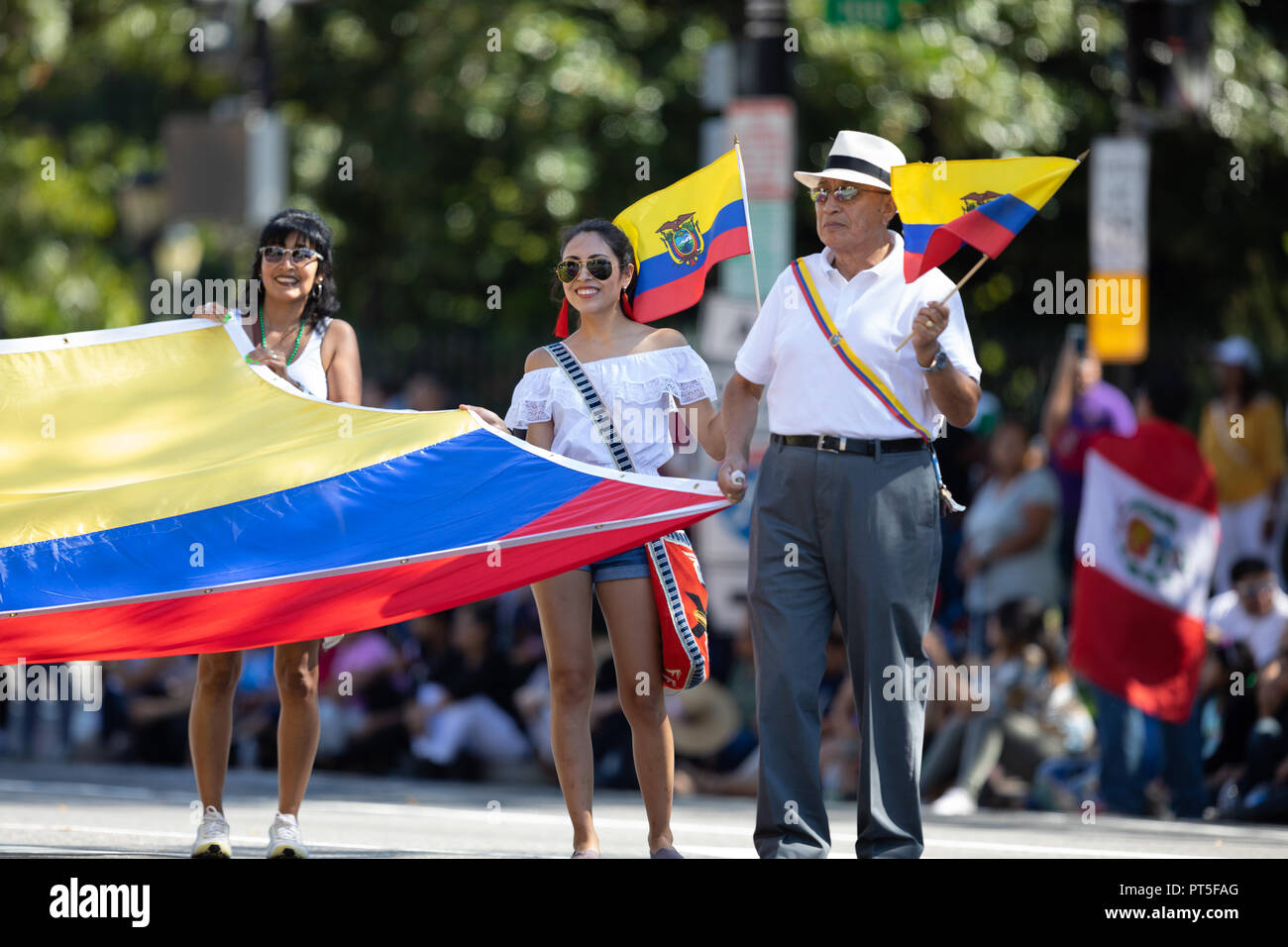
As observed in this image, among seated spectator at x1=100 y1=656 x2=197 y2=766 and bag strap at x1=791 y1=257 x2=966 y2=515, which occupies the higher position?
bag strap at x1=791 y1=257 x2=966 y2=515

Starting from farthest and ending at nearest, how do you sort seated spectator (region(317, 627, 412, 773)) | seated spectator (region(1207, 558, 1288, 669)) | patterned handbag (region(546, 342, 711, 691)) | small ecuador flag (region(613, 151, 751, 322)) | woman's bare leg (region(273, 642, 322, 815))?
seated spectator (region(317, 627, 412, 773)), seated spectator (region(1207, 558, 1288, 669)), small ecuador flag (region(613, 151, 751, 322)), woman's bare leg (region(273, 642, 322, 815)), patterned handbag (region(546, 342, 711, 691))

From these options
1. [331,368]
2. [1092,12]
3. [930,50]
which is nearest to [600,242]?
[331,368]

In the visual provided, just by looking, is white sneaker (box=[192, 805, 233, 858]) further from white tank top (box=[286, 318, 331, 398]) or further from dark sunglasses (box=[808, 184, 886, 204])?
dark sunglasses (box=[808, 184, 886, 204])

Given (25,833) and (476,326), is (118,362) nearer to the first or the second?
(25,833)

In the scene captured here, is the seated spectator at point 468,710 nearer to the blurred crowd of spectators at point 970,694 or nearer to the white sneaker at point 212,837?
the blurred crowd of spectators at point 970,694

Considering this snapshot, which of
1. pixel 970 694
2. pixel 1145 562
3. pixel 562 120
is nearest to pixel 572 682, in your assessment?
pixel 970 694

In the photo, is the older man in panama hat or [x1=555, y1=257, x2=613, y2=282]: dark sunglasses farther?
[x1=555, y1=257, x2=613, y2=282]: dark sunglasses

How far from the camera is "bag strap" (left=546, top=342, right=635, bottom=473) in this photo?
713 centimetres

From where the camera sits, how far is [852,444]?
6.69m

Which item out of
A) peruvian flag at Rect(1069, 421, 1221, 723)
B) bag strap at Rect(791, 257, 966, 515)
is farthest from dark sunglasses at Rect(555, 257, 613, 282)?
peruvian flag at Rect(1069, 421, 1221, 723)

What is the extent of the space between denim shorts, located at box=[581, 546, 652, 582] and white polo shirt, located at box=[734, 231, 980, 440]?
668 millimetres

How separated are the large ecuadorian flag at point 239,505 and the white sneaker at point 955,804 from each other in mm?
4214

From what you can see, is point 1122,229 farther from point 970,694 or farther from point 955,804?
point 955,804

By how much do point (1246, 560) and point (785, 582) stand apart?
4671mm
